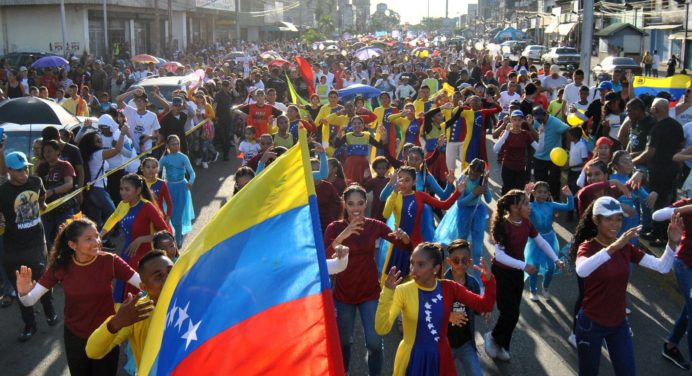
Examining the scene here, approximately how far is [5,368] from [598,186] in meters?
5.55

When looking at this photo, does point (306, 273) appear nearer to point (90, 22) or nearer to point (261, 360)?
point (261, 360)

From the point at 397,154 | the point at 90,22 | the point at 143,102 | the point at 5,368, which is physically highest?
the point at 90,22

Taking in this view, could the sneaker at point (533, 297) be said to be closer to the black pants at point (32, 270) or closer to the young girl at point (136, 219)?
the young girl at point (136, 219)

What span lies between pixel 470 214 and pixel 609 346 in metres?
3.01

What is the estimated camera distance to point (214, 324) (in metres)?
3.47

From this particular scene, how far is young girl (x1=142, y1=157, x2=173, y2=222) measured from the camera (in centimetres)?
885

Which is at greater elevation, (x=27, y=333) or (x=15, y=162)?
(x=15, y=162)

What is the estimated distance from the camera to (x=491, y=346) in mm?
6695

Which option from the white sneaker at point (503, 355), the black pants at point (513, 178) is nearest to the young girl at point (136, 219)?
the white sneaker at point (503, 355)

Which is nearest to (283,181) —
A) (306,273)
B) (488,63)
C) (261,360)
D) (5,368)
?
(306,273)

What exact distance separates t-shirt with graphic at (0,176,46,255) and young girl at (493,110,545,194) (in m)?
5.83

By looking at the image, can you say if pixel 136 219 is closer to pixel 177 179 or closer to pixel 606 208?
pixel 177 179

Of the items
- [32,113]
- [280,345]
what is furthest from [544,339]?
[32,113]

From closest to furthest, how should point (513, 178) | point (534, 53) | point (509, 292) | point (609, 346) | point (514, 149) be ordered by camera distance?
point (609, 346) < point (509, 292) < point (514, 149) < point (513, 178) < point (534, 53)
